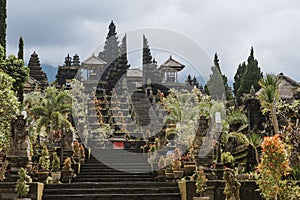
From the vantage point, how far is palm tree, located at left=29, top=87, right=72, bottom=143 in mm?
22766

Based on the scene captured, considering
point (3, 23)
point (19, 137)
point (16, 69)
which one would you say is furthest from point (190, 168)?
point (3, 23)

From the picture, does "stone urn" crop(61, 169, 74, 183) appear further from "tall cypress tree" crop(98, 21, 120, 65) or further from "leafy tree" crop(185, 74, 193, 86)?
"tall cypress tree" crop(98, 21, 120, 65)

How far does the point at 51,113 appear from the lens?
2297 centimetres

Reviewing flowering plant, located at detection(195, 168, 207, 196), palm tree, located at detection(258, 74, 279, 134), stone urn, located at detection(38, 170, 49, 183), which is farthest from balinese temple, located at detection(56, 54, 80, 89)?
flowering plant, located at detection(195, 168, 207, 196)

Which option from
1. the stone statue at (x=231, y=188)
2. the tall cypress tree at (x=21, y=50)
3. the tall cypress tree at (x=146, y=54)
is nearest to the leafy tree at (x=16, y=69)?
the tall cypress tree at (x=21, y=50)

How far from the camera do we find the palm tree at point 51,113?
74.7 ft

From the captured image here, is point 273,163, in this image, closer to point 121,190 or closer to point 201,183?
point 201,183

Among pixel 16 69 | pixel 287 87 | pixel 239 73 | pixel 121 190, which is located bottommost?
pixel 121 190

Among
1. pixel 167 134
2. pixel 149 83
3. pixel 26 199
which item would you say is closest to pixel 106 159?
pixel 167 134

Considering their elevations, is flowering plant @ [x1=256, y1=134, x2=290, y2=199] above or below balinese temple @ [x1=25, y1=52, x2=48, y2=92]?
below

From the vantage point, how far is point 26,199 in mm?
9516

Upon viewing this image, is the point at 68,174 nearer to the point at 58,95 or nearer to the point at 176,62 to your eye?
the point at 58,95

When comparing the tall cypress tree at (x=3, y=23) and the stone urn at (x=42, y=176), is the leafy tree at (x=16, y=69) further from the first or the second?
the stone urn at (x=42, y=176)

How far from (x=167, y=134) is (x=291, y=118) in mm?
6312
